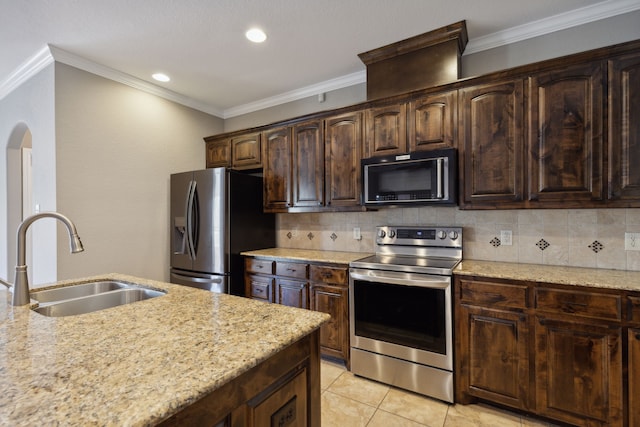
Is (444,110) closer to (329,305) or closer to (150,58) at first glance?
(329,305)

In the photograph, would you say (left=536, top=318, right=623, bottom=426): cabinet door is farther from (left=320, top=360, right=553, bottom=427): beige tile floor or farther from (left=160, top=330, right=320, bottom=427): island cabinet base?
(left=160, top=330, right=320, bottom=427): island cabinet base

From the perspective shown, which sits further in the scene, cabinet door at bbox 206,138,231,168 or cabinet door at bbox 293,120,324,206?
cabinet door at bbox 206,138,231,168

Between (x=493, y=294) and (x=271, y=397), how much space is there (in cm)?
163

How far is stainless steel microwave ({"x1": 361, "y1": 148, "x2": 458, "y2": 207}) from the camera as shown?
2.25 metres

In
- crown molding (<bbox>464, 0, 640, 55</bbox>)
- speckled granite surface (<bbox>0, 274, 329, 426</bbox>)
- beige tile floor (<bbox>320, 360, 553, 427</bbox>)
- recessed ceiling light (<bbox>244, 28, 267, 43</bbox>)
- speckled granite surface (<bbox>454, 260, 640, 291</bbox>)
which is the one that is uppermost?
recessed ceiling light (<bbox>244, 28, 267, 43</bbox>)

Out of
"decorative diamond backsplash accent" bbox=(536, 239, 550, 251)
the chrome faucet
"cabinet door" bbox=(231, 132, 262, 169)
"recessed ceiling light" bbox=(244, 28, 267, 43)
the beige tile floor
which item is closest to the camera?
the chrome faucet

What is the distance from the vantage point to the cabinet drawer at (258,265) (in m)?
2.91

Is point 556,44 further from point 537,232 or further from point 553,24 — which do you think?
point 537,232

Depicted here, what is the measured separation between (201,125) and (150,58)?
45.5 inches

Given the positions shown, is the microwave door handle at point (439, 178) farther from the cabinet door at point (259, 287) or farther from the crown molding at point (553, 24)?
the cabinet door at point (259, 287)

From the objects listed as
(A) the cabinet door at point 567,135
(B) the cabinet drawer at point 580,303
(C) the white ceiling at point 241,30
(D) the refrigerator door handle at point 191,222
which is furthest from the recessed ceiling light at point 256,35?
(B) the cabinet drawer at point 580,303

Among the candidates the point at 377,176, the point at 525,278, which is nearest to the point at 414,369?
the point at 525,278

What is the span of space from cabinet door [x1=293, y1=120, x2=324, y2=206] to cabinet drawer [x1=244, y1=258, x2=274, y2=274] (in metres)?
0.67

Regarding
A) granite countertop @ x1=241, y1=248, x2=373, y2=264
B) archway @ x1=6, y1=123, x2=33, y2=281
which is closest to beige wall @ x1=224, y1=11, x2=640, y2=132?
granite countertop @ x1=241, y1=248, x2=373, y2=264
